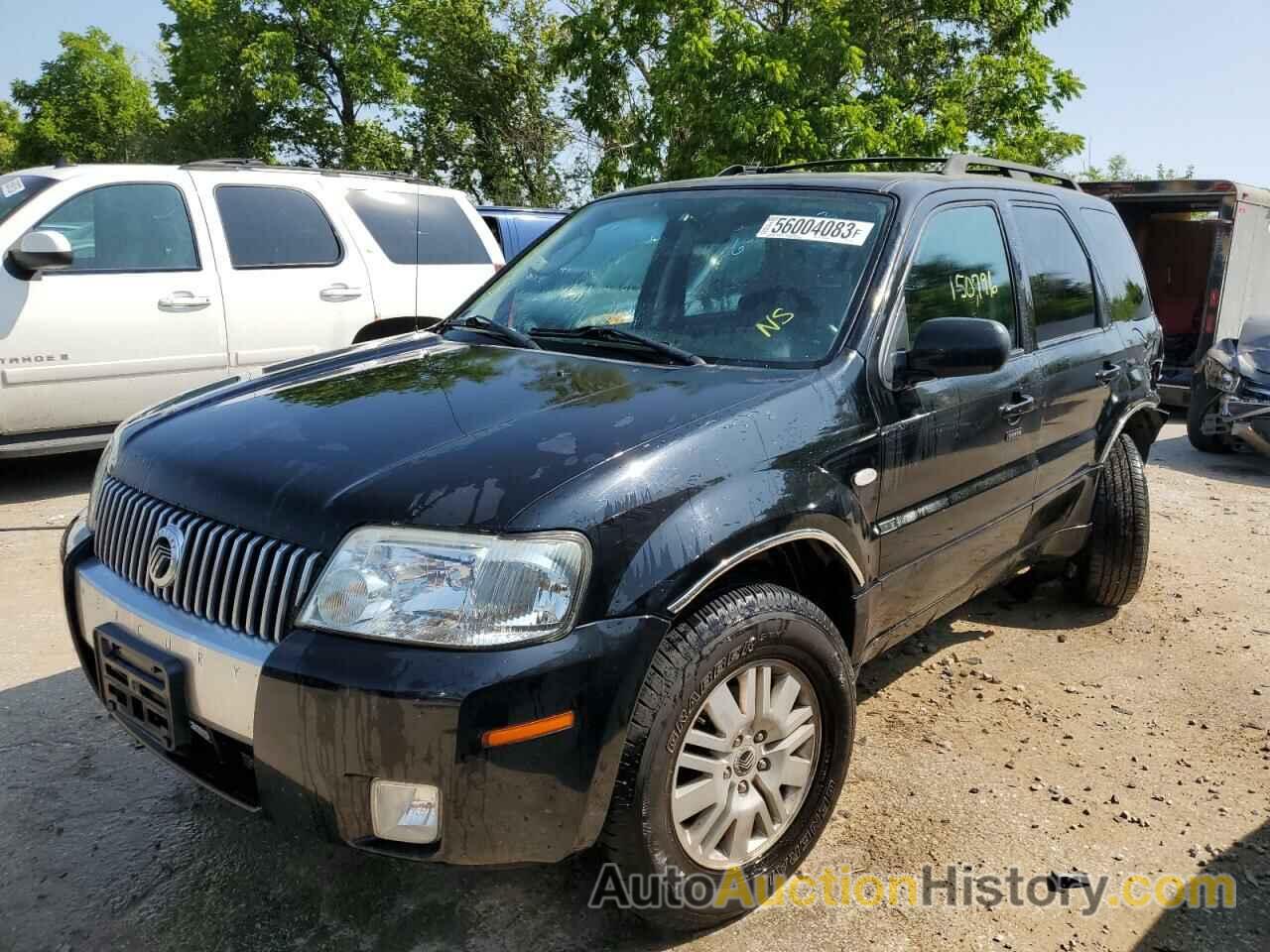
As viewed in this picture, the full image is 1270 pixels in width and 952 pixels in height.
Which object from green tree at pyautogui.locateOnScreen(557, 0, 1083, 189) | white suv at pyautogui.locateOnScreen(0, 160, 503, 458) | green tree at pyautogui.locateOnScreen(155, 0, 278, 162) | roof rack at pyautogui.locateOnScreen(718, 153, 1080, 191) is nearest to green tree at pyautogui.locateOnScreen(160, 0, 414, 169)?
green tree at pyautogui.locateOnScreen(155, 0, 278, 162)

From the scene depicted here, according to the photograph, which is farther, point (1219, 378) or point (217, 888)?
point (1219, 378)

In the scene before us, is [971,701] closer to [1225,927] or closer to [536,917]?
[1225,927]

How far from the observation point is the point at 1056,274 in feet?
12.7

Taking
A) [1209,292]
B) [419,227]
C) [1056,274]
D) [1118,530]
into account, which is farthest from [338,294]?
[1209,292]

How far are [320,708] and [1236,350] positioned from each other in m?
8.81

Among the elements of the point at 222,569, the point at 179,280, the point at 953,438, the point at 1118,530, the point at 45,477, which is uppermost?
the point at 179,280

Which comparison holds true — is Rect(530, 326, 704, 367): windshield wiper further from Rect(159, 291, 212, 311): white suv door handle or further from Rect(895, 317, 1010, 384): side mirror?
Rect(159, 291, 212, 311): white suv door handle

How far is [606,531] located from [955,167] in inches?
96.2

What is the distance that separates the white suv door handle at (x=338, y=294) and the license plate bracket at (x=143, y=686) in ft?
14.9

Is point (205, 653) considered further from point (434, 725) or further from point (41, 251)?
point (41, 251)

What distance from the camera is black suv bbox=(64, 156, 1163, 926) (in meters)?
1.95

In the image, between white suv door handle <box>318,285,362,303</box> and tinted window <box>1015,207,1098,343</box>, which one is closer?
tinted window <box>1015,207,1098,343</box>

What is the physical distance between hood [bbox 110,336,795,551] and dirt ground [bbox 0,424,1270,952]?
1.01 m

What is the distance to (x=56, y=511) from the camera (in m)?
5.66
